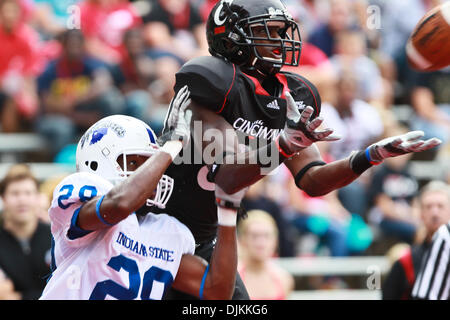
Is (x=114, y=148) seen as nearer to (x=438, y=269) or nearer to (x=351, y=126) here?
(x=438, y=269)

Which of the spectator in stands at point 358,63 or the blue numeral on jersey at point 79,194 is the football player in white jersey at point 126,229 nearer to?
the blue numeral on jersey at point 79,194

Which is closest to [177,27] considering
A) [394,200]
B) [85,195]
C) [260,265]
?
[394,200]

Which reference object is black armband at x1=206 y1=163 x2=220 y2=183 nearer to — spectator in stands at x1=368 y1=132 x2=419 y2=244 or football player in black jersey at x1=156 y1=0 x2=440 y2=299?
football player in black jersey at x1=156 y1=0 x2=440 y2=299

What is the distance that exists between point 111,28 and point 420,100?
3706 mm

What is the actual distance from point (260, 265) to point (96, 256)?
3.18m

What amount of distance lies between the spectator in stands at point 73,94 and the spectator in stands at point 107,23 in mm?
433

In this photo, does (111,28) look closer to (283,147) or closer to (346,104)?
(346,104)

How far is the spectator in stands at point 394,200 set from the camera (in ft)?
26.0

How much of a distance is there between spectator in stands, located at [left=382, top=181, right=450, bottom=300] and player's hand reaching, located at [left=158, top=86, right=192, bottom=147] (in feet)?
8.14

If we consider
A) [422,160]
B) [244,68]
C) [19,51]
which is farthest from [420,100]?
[244,68]

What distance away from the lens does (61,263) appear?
131 inches

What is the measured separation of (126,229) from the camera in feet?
10.9

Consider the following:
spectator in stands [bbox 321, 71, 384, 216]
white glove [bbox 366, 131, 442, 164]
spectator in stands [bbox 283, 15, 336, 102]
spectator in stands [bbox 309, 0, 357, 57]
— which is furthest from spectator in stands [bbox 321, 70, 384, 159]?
white glove [bbox 366, 131, 442, 164]

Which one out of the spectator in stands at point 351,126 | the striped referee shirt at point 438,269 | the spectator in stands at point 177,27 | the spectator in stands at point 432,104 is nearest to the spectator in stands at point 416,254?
the striped referee shirt at point 438,269
